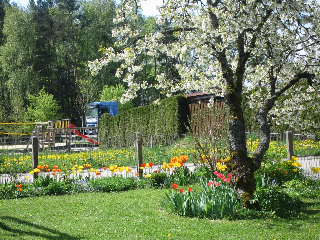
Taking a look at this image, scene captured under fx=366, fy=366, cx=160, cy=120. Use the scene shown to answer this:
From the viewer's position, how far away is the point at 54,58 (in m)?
44.1

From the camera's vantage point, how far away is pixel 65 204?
6.78 m

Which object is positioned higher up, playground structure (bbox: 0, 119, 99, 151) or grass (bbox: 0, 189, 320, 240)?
playground structure (bbox: 0, 119, 99, 151)

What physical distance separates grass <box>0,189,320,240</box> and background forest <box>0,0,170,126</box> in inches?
1078

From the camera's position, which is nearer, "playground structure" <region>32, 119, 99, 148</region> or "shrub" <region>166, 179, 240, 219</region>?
"shrub" <region>166, 179, 240, 219</region>

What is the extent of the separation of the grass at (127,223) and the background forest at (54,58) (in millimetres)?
27377

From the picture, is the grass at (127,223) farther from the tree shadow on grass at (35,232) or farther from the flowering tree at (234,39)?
the flowering tree at (234,39)

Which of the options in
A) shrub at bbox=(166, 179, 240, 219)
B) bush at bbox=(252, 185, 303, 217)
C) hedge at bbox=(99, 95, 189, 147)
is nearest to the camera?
shrub at bbox=(166, 179, 240, 219)

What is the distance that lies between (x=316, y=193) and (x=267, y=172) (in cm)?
106

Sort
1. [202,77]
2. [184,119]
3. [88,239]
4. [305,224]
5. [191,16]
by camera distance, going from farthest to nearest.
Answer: [184,119], [202,77], [191,16], [305,224], [88,239]

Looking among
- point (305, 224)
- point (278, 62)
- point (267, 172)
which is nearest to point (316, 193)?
point (267, 172)

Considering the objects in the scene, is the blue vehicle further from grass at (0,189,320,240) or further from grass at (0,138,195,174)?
grass at (0,189,320,240)

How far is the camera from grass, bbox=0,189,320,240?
4676 mm

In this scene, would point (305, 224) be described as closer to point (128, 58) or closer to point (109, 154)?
point (128, 58)

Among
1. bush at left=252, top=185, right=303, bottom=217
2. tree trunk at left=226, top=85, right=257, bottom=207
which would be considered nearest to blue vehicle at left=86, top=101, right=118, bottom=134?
tree trunk at left=226, top=85, right=257, bottom=207
